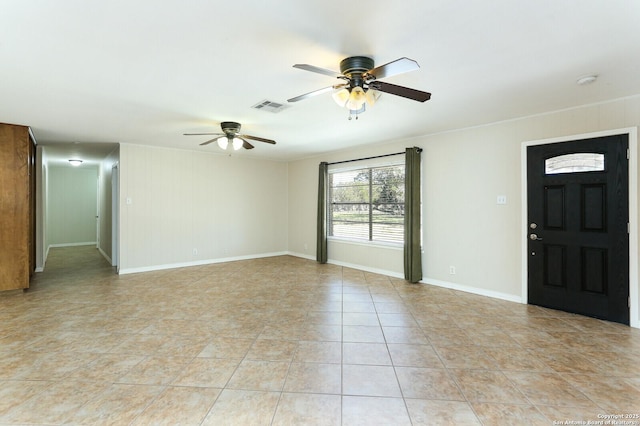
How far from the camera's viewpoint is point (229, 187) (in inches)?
290

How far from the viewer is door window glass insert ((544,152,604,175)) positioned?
362cm

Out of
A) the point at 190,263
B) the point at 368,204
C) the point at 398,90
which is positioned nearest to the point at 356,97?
the point at 398,90

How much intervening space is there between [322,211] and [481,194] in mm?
3355

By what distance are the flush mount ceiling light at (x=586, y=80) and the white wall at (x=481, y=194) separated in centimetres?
90

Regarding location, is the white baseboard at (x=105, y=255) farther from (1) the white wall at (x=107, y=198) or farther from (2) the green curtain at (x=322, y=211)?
(2) the green curtain at (x=322, y=211)

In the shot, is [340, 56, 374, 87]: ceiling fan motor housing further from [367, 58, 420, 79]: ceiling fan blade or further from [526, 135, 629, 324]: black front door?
[526, 135, 629, 324]: black front door

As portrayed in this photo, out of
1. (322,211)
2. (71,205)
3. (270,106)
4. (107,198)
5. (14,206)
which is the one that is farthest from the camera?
(71,205)

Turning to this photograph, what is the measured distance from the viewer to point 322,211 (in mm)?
7023

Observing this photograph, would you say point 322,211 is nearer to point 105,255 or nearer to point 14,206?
point 14,206

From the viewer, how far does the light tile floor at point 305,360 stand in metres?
2.02

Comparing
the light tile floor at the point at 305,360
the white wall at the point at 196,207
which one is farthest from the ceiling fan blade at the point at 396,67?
the white wall at the point at 196,207

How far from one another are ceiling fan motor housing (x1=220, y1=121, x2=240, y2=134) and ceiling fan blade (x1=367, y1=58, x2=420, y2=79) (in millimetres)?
2524

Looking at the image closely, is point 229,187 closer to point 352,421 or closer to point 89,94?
point 89,94

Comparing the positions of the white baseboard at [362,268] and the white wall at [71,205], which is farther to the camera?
the white wall at [71,205]
